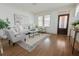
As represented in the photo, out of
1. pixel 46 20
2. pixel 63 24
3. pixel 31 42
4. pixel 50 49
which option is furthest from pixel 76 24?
pixel 31 42

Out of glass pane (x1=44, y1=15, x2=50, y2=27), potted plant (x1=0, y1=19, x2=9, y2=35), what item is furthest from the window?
potted plant (x1=0, y1=19, x2=9, y2=35)

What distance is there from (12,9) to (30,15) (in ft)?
1.17

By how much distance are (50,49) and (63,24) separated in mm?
590

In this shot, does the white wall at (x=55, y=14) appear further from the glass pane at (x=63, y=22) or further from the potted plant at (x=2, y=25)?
the potted plant at (x=2, y=25)

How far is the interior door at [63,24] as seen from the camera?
4.56 feet

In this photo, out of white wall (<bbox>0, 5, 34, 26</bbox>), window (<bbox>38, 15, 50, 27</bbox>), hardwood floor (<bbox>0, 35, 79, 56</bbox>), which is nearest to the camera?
white wall (<bbox>0, 5, 34, 26</bbox>)

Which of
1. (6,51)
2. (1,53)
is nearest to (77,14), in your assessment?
(6,51)

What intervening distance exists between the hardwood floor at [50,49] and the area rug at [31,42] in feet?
0.24

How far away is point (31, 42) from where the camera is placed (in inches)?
61.4

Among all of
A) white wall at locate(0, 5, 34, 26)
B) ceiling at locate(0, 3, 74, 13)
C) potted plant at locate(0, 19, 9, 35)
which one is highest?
ceiling at locate(0, 3, 74, 13)

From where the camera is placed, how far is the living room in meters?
1.25

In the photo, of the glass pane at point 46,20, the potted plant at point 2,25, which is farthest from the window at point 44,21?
the potted plant at point 2,25

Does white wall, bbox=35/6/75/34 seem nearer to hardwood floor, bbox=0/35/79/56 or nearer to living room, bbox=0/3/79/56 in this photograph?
living room, bbox=0/3/79/56

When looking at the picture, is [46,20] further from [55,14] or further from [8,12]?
[8,12]
